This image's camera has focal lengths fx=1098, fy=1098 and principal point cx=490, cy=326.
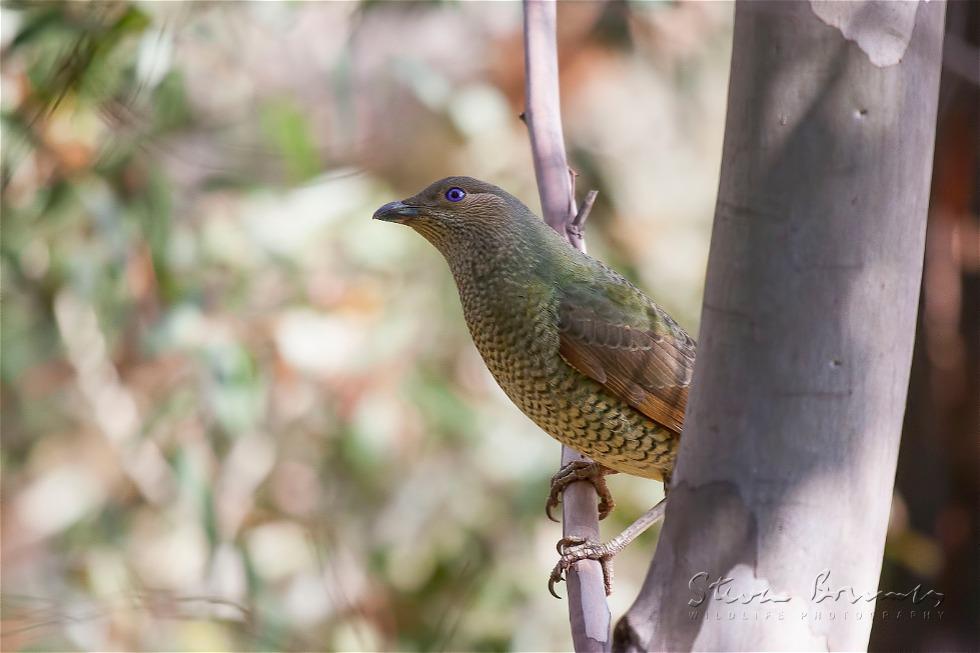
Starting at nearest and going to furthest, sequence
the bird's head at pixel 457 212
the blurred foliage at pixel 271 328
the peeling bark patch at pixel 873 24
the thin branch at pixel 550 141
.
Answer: the peeling bark patch at pixel 873 24, the thin branch at pixel 550 141, the bird's head at pixel 457 212, the blurred foliage at pixel 271 328

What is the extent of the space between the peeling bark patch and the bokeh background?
2.66 m

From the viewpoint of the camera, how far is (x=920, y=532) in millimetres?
4984

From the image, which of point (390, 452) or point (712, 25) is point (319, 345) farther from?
point (712, 25)

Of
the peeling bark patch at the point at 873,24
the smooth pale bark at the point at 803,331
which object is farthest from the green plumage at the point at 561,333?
the peeling bark patch at the point at 873,24

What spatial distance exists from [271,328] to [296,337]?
0.40 feet

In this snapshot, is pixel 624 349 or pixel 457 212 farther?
pixel 457 212

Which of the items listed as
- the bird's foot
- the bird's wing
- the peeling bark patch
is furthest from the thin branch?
the peeling bark patch

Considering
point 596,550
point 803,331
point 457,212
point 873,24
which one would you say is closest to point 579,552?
point 596,550

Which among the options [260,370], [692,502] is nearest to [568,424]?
[692,502]

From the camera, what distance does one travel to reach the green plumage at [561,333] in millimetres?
3031

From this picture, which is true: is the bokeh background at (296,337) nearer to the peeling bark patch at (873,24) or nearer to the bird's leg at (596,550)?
the bird's leg at (596,550)

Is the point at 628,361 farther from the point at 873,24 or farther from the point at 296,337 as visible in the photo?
the point at 296,337

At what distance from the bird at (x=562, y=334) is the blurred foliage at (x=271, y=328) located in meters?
1.08

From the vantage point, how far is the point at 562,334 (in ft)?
9.98
